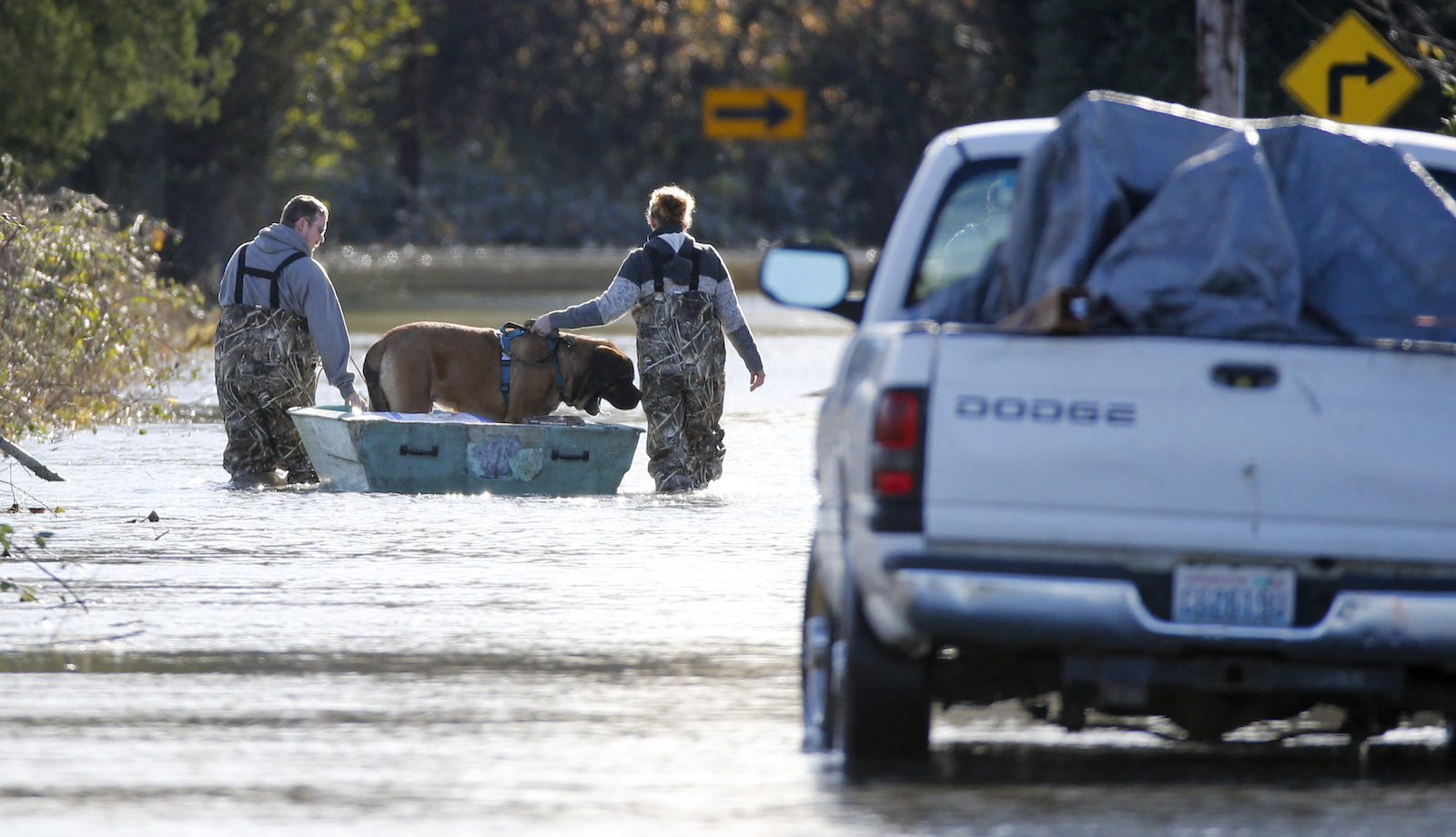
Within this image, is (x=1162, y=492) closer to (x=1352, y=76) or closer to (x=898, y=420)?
(x=898, y=420)

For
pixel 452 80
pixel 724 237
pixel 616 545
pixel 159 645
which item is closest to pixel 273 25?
pixel 616 545

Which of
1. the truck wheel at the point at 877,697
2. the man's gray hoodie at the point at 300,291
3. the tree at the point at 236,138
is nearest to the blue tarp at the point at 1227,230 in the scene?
the truck wheel at the point at 877,697

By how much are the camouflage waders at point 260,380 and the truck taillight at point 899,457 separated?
8836 mm

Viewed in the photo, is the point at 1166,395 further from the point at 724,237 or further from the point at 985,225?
the point at 724,237

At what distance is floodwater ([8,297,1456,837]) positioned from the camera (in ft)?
21.4

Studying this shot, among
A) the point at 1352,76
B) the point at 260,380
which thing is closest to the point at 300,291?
the point at 260,380

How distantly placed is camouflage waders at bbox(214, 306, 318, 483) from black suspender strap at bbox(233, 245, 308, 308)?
6 cm

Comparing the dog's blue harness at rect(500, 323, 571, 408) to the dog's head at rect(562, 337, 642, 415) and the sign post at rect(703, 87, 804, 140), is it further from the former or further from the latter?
the sign post at rect(703, 87, 804, 140)

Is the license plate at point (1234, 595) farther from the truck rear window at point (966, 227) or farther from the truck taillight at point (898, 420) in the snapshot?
the truck rear window at point (966, 227)

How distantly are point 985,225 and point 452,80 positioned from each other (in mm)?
75042

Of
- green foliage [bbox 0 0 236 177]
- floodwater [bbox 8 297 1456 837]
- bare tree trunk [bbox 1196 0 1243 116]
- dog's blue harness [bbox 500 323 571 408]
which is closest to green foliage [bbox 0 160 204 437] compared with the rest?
green foliage [bbox 0 0 236 177]

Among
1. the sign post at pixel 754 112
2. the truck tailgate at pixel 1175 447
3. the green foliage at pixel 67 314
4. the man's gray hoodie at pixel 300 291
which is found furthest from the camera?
the sign post at pixel 754 112

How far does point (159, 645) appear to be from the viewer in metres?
9.27

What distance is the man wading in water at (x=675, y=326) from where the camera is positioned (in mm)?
14617
